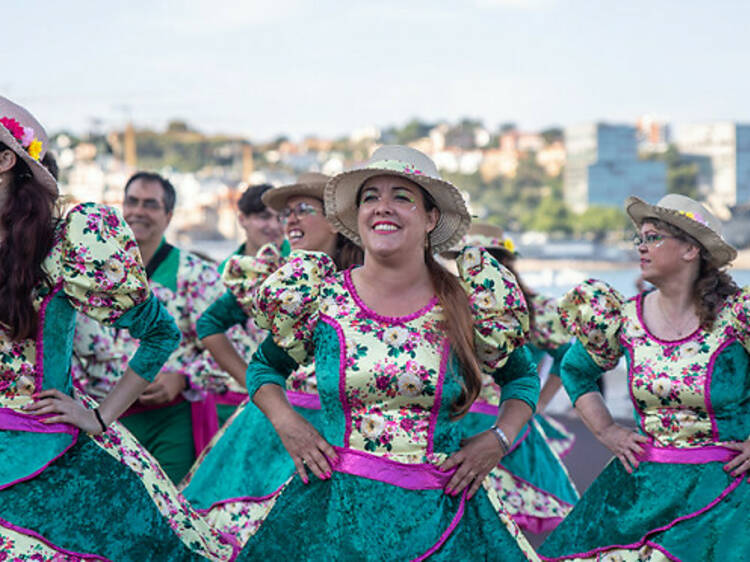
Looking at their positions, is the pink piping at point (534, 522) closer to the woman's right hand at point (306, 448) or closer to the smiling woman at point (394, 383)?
the smiling woman at point (394, 383)

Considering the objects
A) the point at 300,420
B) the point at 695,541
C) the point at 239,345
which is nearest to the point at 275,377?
the point at 300,420

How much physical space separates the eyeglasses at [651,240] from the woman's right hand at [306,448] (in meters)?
1.80

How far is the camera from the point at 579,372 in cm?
446

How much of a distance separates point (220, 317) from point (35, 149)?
1646mm

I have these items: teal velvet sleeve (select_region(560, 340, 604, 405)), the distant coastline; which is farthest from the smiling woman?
the distant coastline

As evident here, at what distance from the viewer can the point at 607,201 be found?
475 ft

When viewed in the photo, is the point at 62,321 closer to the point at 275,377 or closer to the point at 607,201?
the point at 275,377

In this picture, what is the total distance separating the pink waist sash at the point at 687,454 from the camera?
398 cm

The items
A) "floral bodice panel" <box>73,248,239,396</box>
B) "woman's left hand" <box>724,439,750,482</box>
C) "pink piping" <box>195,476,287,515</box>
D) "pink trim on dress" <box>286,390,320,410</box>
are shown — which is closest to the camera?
"woman's left hand" <box>724,439,750,482</box>

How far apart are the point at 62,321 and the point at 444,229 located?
1147 mm

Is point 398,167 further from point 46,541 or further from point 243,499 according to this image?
point 243,499

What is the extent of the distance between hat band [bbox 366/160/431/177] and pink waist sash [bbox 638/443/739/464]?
1.61m

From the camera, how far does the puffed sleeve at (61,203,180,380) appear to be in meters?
3.03

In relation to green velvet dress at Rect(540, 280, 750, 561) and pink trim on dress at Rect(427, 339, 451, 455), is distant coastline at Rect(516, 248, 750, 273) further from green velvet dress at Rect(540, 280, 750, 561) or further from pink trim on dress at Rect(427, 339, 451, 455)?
pink trim on dress at Rect(427, 339, 451, 455)
